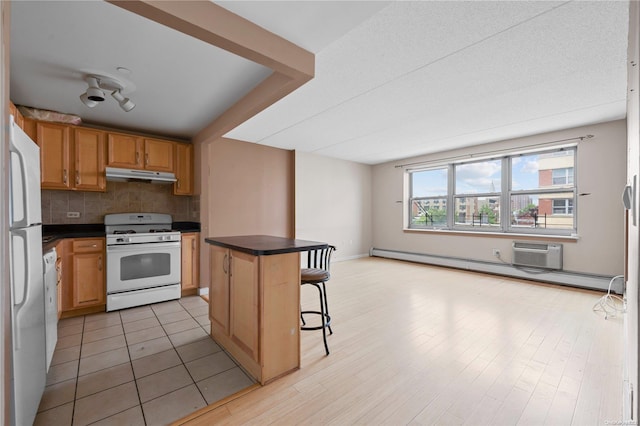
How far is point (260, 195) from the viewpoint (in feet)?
16.3

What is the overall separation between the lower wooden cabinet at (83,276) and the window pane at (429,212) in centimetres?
589

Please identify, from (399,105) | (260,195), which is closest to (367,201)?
(260,195)

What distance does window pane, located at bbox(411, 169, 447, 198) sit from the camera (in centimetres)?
598

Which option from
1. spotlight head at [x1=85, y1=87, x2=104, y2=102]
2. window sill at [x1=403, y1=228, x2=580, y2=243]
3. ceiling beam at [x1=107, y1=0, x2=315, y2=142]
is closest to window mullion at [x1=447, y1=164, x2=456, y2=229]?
window sill at [x1=403, y1=228, x2=580, y2=243]

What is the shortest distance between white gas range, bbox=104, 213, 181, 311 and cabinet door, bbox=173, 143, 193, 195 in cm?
62

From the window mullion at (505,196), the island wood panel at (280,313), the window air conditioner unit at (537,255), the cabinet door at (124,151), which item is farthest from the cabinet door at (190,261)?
the window mullion at (505,196)

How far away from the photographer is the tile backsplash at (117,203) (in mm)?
3467

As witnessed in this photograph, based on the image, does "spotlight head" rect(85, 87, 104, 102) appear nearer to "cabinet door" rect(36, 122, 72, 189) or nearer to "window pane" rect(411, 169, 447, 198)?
"cabinet door" rect(36, 122, 72, 189)

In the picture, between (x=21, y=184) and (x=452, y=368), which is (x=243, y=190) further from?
(x=452, y=368)

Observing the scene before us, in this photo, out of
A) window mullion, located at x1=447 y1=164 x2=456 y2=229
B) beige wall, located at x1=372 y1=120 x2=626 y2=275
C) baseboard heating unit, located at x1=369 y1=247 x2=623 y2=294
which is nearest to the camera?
beige wall, located at x1=372 y1=120 x2=626 y2=275

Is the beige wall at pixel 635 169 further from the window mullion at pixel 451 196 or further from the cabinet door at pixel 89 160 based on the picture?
the window mullion at pixel 451 196

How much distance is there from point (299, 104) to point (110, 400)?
3103mm

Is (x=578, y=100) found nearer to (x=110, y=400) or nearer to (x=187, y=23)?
(x=187, y=23)

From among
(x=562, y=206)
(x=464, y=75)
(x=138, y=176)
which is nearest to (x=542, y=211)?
(x=562, y=206)
